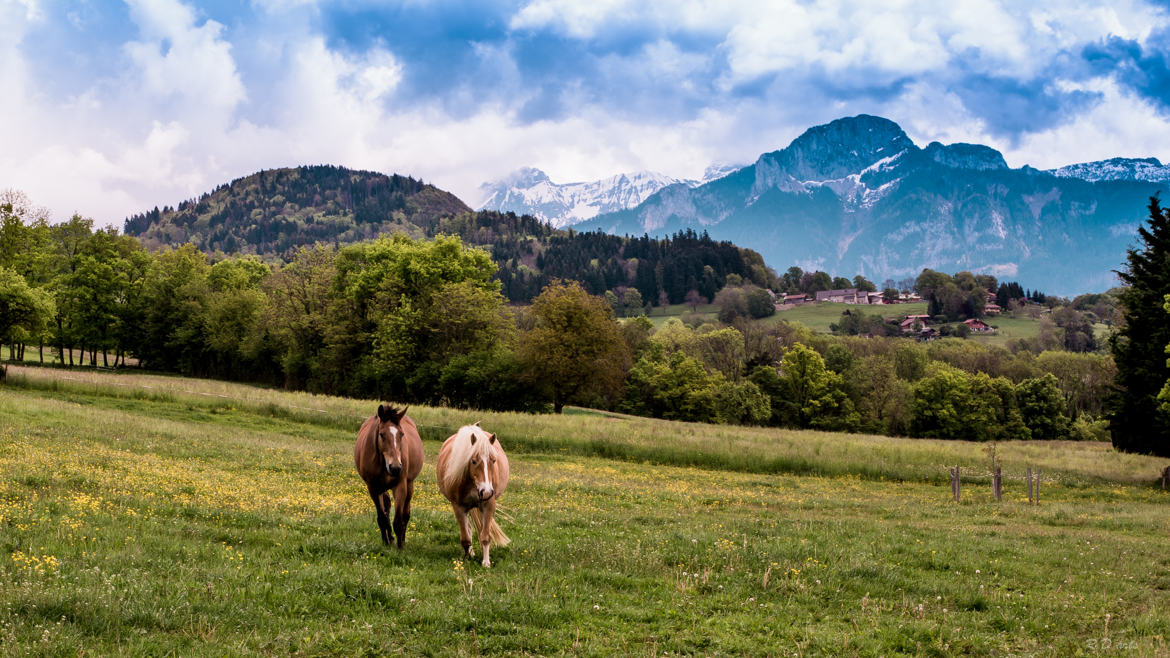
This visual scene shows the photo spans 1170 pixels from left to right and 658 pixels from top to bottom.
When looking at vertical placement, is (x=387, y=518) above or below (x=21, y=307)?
below

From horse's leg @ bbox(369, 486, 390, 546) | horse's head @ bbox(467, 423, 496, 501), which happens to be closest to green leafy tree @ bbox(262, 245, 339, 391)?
horse's leg @ bbox(369, 486, 390, 546)

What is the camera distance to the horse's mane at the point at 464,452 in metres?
11.3

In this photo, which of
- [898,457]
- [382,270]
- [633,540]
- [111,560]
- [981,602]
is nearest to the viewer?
[111,560]

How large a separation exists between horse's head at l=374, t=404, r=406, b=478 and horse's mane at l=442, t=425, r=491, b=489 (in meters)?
0.87

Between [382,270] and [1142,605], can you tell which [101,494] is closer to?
[1142,605]

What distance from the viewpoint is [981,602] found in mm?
10508

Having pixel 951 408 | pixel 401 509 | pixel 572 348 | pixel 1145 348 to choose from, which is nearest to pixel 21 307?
pixel 572 348

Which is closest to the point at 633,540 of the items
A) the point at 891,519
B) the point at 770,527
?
the point at 770,527

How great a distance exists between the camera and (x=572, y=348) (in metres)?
64.3

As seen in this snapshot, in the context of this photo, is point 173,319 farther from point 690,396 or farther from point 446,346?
point 690,396

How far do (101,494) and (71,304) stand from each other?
82.9 metres

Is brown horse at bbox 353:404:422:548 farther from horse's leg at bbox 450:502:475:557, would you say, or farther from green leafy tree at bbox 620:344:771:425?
green leafy tree at bbox 620:344:771:425

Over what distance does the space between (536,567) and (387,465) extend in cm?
307

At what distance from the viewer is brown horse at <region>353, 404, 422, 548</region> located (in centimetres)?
1165
